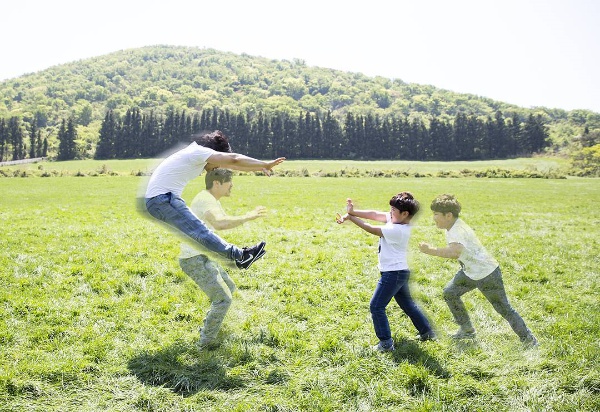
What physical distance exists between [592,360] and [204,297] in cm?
616

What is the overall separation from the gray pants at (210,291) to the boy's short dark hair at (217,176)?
1014 millimetres

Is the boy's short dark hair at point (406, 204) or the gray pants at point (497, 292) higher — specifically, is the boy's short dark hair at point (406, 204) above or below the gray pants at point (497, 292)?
above

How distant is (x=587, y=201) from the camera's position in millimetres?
32844

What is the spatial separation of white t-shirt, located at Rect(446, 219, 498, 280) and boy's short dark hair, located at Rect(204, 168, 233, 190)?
3.21 m

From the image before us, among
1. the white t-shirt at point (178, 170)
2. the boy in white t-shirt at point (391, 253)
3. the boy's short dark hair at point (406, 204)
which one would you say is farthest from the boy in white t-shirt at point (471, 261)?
the white t-shirt at point (178, 170)

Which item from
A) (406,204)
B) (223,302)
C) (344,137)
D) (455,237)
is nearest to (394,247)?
(406,204)

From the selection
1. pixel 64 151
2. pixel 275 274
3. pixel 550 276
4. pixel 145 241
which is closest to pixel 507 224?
pixel 550 276

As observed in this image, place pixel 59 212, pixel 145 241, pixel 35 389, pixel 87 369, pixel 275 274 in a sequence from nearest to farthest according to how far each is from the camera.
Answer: pixel 35 389 → pixel 87 369 → pixel 275 274 → pixel 145 241 → pixel 59 212

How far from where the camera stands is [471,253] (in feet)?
20.4

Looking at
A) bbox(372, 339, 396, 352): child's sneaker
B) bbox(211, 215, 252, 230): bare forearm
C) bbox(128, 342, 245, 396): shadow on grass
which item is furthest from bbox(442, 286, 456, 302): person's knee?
bbox(128, 342, 245, 396): shadow on grass

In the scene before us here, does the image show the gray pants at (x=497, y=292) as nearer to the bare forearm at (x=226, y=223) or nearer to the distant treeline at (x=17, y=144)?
the bare forearm at (x=226, y=223)

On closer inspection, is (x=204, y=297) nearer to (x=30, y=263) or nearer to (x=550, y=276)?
(x=30, y=263)

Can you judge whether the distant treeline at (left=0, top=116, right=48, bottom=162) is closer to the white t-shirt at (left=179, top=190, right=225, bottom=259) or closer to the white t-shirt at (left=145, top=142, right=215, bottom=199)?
the white t-shirt at (left=179, top=190, right=225, bottom=259)

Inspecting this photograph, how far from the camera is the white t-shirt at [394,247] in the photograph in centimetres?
580
